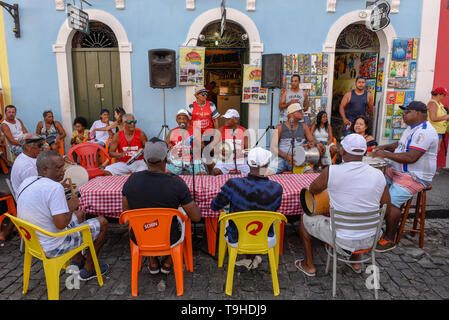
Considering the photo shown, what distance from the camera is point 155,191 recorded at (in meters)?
2.87

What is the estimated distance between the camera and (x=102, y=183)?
376 centimetres

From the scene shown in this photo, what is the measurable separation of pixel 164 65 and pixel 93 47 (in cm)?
205

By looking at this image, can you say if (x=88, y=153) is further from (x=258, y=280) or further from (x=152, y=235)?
(x=258, y=280)

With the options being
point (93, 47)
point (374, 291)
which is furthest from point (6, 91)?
point (374, 291)

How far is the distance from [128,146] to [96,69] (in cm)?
306

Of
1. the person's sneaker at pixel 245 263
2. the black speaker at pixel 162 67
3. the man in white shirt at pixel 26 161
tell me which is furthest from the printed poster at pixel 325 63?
the man in white shirt at pixel 26 161

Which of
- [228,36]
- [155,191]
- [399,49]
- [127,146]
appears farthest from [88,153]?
[399,49]

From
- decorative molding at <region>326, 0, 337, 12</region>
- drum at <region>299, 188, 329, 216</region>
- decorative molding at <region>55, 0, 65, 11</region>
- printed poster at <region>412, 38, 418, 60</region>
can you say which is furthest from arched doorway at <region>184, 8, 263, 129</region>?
drum at <region>299, 188, 329, 216</region>

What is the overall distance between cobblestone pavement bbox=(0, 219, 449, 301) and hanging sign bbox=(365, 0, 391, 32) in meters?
4.59

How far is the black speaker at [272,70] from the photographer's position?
251 inches

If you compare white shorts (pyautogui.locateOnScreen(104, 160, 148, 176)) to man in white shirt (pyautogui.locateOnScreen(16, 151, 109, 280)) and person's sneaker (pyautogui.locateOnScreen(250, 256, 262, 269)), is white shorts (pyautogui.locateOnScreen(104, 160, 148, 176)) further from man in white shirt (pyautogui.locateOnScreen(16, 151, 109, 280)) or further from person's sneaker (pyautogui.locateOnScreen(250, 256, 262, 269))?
person's sneaker (pyautogui.locateOnScreen(250, 256, 262, 269))

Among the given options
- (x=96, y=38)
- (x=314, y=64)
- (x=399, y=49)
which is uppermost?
(x=96, y=38)

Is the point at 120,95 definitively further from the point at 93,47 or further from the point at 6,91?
the point at 6,91

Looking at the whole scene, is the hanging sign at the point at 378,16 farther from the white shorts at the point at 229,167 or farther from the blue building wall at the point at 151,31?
the white shorts at the point at 229,167
